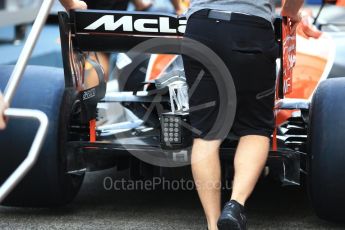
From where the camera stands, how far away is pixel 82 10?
4375 millimetres

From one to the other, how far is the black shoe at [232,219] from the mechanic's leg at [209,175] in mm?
180

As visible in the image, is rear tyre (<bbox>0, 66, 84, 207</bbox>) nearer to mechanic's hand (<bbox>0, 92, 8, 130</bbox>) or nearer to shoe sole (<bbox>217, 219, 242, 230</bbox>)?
shoe sole (<bbox>217, 219, 242, 230</bbox>)

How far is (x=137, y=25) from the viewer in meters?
4.38

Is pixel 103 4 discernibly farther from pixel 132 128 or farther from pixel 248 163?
pixel 248 163

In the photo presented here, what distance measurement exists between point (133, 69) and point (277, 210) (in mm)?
1417

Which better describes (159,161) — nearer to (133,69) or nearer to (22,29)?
(133,69)

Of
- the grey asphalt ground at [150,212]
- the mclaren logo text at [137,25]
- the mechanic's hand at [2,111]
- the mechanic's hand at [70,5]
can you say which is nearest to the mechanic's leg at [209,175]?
the grey asphalt ground at [150,212]

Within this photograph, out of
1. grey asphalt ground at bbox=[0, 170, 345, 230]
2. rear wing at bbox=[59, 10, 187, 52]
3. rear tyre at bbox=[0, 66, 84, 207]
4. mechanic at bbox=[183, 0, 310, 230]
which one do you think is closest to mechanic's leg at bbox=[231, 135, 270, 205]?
mechanic at bbox=[183, 0, 310, 230]

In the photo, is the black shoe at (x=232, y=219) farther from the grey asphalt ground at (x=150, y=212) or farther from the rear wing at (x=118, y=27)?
the rear wing at (x=118, y=27)

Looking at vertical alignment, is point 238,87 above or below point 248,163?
above

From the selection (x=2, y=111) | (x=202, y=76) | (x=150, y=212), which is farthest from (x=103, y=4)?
(x=2, y=111)

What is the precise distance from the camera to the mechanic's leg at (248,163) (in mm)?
4078

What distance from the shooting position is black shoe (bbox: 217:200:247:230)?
152 inches

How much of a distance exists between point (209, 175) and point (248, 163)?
0.19 m
